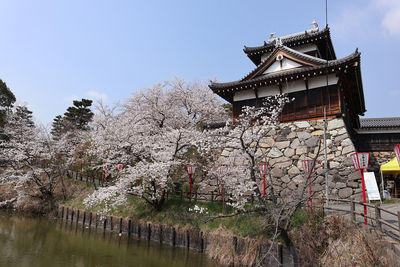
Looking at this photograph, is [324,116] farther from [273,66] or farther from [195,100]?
[195,100]

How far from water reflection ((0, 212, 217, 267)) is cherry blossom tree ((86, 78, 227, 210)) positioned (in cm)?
206

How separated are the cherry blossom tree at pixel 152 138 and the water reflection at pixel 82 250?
206cm

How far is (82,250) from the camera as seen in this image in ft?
35.3

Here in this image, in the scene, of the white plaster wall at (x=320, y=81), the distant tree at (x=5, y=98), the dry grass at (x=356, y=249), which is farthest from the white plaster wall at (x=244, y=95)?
the distant tree at (x=5, y=98)

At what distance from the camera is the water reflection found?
9.34 metres

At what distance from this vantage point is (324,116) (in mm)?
13609

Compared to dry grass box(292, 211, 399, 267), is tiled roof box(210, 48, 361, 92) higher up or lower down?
higher up

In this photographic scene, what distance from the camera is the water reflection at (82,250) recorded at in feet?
30.7

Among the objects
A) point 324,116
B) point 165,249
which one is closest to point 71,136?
point 165,249

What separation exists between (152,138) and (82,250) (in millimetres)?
7022

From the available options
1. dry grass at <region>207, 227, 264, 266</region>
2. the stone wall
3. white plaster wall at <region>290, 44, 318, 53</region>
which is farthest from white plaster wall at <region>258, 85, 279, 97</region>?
dry grass at <region>207, 227, 264, 266</region>

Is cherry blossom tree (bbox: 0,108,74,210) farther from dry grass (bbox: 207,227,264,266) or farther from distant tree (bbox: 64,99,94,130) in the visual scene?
dry grass (bbox: 207,227,264,266)

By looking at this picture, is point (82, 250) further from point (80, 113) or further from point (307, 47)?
point (80, 113)

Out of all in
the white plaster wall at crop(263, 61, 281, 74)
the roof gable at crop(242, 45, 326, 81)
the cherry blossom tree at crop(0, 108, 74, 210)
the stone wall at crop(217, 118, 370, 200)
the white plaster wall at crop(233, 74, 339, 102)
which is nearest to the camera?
the stone wall at crop(217, 118, 370, 200)
